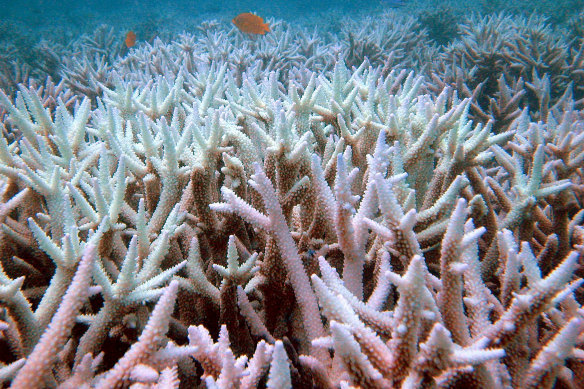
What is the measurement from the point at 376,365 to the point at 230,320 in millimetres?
762

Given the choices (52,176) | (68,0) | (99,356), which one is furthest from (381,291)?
(68,0)

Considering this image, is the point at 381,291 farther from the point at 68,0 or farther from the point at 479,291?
the point at 68,0

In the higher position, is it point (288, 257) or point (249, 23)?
point (249, 23)

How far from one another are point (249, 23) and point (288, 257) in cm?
630

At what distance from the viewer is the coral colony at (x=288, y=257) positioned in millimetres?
1008

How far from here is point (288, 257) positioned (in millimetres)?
1421

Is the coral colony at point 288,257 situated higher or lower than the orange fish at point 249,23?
lower

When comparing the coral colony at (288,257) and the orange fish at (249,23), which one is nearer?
the coral colony at (288,257)

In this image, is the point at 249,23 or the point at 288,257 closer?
the point at 288,257

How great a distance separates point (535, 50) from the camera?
544cm

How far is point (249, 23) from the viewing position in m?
6.53

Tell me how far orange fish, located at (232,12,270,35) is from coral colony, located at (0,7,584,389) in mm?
4319

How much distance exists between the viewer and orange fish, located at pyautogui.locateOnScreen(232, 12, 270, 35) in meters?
6.39

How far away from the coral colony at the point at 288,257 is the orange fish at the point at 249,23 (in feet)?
14.2
